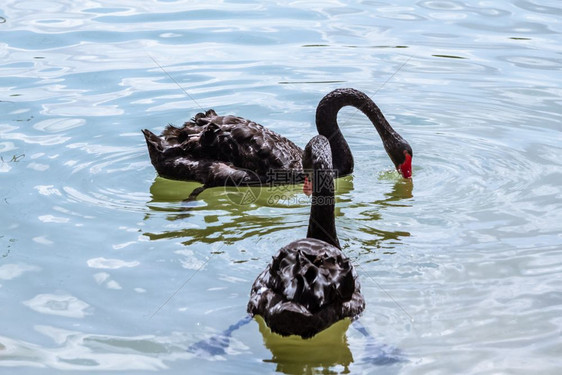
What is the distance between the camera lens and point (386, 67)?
33.1 feet

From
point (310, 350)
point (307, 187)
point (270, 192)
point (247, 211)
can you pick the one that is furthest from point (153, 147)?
point (310, 350)

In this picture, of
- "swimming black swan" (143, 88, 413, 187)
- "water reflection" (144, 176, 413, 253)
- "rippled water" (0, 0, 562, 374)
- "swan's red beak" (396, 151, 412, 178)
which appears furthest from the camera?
"swan's red beak" (396, 151, 412, 178)

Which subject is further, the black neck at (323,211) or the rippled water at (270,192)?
the black neck at (323,211)

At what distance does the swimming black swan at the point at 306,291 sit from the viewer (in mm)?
4246

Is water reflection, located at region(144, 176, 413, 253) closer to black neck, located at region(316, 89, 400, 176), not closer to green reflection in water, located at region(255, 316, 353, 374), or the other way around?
black neck, located at region(316, 89, 400, 176)

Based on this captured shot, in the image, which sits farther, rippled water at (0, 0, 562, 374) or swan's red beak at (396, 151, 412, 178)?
swan's red beak at (396, 151, 412, 178)

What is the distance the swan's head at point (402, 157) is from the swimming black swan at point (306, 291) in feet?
7.85

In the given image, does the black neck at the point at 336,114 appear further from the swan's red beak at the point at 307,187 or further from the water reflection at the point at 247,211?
the swan's red beak at the point at 307,187

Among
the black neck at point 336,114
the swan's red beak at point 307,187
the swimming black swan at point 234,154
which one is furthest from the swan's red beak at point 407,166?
the swan's red beak at point 307,187

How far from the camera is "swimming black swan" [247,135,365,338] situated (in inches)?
167

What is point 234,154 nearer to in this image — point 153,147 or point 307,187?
point 153,147

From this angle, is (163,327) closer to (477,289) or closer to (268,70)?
(477,289)

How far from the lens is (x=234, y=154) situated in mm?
7289

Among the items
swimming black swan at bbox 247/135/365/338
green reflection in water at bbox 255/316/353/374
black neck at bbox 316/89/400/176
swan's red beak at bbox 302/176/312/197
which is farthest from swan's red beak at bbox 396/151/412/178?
green reflection in water at bbox 255/316/353/374
